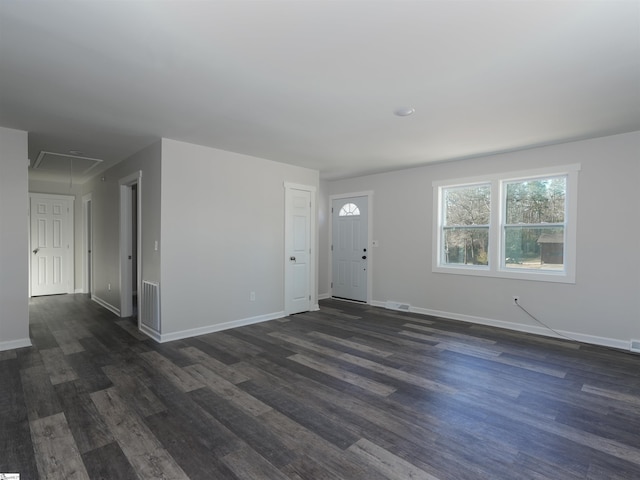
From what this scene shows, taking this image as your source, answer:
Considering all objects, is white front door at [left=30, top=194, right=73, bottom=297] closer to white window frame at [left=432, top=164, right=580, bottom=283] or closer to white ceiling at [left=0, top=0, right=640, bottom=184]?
white ceiling at [left=0, top=0, right=640, bottom=184]

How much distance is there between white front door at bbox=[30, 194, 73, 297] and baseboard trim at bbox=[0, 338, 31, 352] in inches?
156

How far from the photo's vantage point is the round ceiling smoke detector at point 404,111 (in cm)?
316

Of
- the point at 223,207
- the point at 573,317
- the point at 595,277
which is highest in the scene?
the point at 223,207

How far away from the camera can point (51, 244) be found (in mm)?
7242

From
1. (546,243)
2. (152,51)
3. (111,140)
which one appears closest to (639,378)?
(546,243)

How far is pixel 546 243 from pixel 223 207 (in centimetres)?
451

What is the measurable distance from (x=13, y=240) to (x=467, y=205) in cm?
612

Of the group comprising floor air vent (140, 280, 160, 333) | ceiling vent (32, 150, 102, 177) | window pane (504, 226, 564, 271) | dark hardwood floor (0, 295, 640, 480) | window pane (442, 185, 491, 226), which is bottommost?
dark hardwood floor (0, 295, 640, 480)

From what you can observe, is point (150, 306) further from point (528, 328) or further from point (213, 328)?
Result: point (528, 328)

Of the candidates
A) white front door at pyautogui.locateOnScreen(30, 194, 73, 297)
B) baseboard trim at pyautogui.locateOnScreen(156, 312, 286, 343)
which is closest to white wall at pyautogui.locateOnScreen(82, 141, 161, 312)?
white front door at pyautogui.locateOnScreen(30, 194, 73, 297)

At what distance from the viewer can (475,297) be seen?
17.1 feet

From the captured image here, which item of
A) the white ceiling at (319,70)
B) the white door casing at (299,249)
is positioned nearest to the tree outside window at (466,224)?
the white ceiling at (319,70)

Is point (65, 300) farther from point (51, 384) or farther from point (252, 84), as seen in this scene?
point (252, 84)

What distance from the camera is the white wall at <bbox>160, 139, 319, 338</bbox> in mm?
4258
